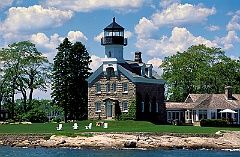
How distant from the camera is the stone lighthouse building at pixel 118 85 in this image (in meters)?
63.3

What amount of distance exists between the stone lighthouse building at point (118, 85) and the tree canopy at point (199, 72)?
1512cm

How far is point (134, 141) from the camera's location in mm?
46125

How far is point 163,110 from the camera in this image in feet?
222

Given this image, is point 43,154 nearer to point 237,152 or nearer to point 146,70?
point 237,152

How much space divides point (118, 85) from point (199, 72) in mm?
19324

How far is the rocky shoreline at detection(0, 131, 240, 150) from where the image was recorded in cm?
4594

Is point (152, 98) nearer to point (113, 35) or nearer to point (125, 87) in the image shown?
point (125, 87)

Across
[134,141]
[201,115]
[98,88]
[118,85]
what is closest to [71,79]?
[98,88]

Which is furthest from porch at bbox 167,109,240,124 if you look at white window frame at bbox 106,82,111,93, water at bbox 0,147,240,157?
water at bbox 0,147,240,157

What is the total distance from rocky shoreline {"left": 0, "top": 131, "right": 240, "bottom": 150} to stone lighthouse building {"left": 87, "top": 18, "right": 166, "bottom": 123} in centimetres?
1560

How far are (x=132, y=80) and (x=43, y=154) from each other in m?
22.5

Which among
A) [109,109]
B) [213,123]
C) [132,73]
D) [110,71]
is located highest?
[110,71]

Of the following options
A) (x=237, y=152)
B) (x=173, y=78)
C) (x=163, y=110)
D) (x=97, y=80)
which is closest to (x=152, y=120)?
(x=163, y=110)

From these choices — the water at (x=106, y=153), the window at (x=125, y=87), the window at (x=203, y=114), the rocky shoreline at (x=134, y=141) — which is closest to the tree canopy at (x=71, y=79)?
the window at (x=125, y=87)
